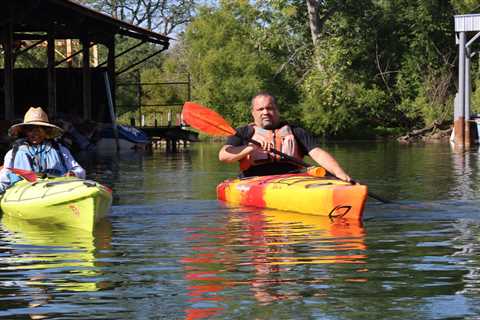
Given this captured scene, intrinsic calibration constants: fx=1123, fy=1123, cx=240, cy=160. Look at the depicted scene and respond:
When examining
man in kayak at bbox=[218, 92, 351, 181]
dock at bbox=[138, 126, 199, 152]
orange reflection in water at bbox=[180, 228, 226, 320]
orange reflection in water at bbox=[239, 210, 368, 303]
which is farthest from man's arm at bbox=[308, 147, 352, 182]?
dock at bbox=[138, 126, 199, 152]

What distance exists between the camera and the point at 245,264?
7547 mm

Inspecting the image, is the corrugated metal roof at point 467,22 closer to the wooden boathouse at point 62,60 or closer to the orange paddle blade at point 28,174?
the wooden boathouse at point 62,60

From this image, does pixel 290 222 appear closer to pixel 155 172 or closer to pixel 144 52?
pixel 155 172

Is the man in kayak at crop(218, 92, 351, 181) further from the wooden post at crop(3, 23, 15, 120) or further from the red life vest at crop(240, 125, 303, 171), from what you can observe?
the wooden post at crop(3, 23, 15, 120)

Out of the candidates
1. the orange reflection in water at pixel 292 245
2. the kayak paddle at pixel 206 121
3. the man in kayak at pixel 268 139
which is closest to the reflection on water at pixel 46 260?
the orange reflection in water at pixel 292 245

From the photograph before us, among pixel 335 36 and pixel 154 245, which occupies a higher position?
pixel 335 36

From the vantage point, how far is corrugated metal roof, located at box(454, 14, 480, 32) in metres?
30.8

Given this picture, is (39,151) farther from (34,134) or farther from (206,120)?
(206,120)

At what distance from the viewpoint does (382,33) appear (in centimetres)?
4491

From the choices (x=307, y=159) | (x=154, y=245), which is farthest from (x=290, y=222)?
(x=307, y=159)

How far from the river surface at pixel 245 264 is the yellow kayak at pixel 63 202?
5.3 inches

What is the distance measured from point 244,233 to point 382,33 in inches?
1427

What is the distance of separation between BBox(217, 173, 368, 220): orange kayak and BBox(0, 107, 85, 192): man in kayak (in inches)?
75.0

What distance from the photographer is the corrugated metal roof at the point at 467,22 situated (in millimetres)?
30828
